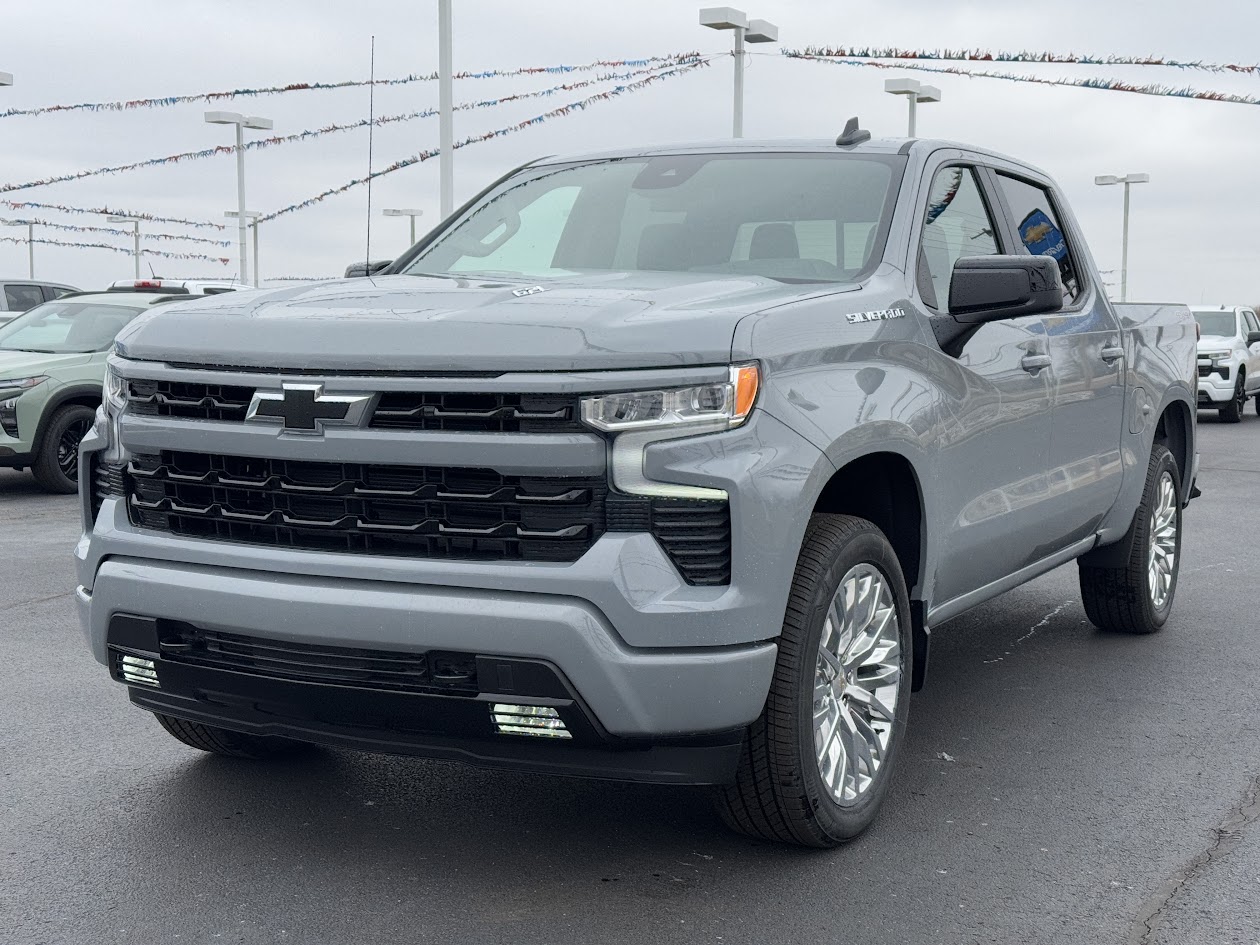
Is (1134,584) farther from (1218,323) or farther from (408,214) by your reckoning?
(408,214)

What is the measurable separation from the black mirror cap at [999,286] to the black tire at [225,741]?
2390mm

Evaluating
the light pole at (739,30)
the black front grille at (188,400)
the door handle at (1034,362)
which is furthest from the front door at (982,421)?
the light pole at (739,30)

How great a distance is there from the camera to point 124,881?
150 inches

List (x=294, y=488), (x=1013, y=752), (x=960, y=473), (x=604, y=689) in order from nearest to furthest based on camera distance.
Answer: (x=604, y=689) < (x=294, y=488) < (x=960, y=473) < (x=1013, y=752)

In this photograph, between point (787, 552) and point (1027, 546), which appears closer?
point (787, 552)

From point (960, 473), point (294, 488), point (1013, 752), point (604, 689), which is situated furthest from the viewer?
point (1013, 752)

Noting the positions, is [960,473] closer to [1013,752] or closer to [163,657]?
[1013,752]

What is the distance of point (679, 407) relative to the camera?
136 inches

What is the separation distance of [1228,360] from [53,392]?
680 inches

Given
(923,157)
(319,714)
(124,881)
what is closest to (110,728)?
(124,881)

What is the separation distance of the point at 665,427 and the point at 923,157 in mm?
2020

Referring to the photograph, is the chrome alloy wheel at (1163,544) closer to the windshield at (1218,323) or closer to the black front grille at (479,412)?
the black front grille at (479,412)

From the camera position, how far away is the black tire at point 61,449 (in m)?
12.6

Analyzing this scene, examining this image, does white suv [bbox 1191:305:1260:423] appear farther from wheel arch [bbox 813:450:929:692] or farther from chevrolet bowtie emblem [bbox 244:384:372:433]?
chevrolet bowtie emblem [bbox 244:384:372:433]
